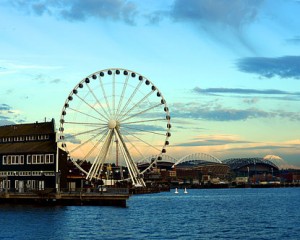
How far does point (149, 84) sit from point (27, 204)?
94.0ft

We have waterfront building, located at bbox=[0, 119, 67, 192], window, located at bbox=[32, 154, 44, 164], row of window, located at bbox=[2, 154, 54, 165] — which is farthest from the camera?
window, located at bbox=[32, 154, 44, 164]

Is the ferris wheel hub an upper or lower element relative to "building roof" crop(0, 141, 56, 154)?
upper

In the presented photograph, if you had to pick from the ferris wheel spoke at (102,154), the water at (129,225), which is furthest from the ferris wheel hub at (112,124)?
the water at (129,225)

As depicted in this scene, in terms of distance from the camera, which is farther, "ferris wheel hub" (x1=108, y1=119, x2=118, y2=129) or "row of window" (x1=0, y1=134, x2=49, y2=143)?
"row of window" (x1=0, y1=134, x2=49, y2=143)

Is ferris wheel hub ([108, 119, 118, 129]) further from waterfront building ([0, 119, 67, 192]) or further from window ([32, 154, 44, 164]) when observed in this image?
window ([32, 154, 44, 164])

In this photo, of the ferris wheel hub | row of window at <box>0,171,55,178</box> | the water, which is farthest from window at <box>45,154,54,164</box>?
the water

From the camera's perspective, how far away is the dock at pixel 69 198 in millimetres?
81125

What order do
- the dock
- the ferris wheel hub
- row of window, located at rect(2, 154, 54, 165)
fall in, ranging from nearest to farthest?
1. the dock
2. row of window, located at rect(2, 154, 54, 165)
3. the ferris wheel hub

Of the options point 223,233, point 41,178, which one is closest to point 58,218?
point 223,233

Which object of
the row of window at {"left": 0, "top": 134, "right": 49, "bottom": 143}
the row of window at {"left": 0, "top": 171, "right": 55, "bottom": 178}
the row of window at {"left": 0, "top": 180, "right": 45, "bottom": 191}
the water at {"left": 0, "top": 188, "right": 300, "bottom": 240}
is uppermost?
the row of window at {"left": 0, "top": 134, "right": 49, "bottom": 143}

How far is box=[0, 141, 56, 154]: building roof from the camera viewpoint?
96.3 meters

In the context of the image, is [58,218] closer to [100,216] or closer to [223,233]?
[100,216]

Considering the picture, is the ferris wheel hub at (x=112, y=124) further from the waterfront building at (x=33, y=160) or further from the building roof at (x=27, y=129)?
the building roof at (x=27, y=129)

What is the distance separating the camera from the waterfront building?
9488 cm
